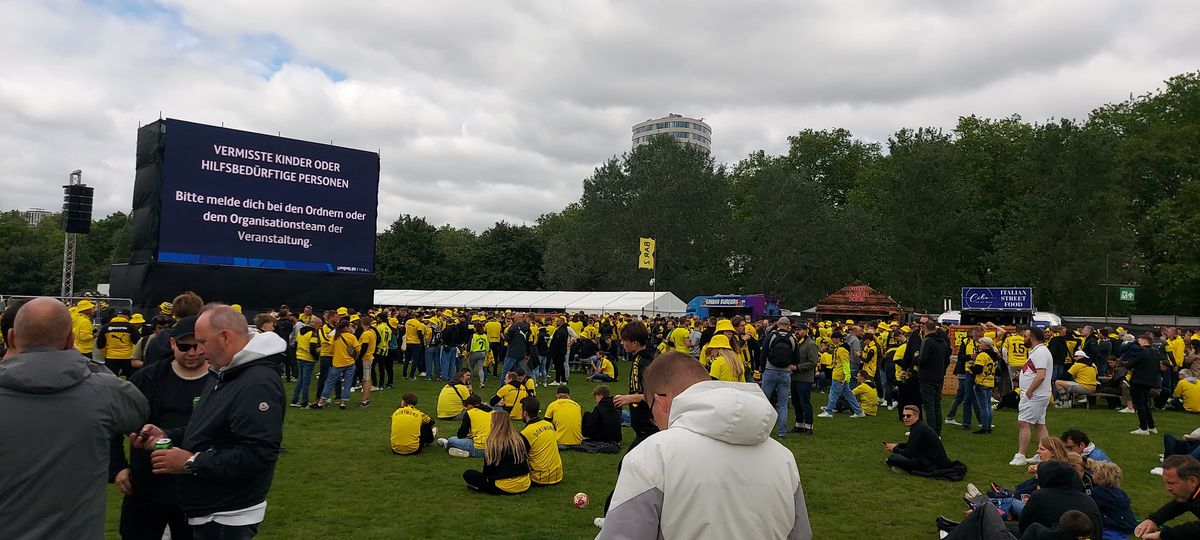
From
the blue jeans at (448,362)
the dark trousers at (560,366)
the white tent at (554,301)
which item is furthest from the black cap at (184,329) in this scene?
the white tent at (554,301)

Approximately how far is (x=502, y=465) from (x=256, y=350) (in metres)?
4.71

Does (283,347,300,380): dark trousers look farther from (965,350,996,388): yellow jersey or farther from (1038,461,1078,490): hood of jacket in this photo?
(1038,461,1078,490): hood of jacket

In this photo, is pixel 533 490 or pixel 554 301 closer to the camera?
pixel 533 490

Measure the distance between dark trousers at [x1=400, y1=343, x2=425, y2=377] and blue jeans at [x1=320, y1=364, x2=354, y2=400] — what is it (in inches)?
202

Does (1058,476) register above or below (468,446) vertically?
above

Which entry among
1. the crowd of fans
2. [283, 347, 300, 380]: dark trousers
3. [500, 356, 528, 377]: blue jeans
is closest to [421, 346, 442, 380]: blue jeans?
the crowd of fans

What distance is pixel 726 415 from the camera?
2049 millimetres

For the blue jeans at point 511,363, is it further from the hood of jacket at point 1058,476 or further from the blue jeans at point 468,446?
the hood of jacket at point 1058,476

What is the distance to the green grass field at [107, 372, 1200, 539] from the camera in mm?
6500

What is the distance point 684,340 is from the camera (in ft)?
52.5

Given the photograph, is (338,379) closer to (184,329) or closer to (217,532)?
(184,329)

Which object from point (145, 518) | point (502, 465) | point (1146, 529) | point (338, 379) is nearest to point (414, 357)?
point (338, 379)

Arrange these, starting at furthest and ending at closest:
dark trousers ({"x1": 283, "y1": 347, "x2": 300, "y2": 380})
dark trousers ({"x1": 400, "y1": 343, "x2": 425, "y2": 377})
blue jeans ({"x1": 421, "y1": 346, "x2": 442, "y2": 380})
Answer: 1. blue jeans ({"x1": 421, "y1": 346, "x2": 442, "y2": 380})
2. dark trousers ({"x1": 400, "y1": 343, "x2": 425, "y2": 377})
3. dark trousers ({"x1": 283, "y1": 347, "x2": 300, "y2": 380})

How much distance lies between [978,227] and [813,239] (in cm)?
965
